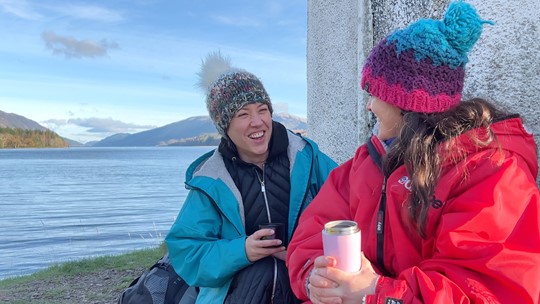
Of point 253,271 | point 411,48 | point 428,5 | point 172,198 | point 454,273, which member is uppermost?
point 428,5

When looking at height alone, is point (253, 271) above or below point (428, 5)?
below

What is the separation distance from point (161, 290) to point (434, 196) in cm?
177

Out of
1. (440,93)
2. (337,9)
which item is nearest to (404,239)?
(440,93)

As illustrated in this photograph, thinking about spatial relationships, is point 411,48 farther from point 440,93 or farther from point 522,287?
point 522,287

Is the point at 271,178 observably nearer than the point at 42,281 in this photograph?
Yes

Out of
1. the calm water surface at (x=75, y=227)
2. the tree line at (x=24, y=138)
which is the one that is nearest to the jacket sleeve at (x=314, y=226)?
the calm water surface at (x=75, y=227)

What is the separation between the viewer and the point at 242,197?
2.89m

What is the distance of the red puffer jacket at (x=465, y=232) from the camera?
1689 mm

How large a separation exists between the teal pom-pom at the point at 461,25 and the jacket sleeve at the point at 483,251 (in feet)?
1.51

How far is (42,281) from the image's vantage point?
24.2 ft

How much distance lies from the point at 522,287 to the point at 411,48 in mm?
844

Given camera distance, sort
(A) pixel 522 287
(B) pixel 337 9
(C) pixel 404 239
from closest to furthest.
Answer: (A) pixel 522 287
(C) pixel 404 239
(B) pixel 337 9

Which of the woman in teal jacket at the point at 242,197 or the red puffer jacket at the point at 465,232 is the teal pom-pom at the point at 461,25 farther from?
the woman in teal jacket at the point at 242,197

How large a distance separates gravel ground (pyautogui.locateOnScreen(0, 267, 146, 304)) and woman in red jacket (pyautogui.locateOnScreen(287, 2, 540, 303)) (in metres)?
4.64
